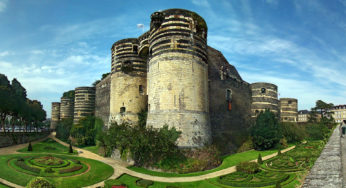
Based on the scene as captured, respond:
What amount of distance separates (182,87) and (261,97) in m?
23.0

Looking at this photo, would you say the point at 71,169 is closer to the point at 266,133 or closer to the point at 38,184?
the point at 38,184

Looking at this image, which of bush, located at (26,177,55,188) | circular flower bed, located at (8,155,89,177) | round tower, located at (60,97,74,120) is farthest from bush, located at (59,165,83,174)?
round tower, located at (60,97,74,120)

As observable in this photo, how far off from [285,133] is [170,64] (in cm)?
2547

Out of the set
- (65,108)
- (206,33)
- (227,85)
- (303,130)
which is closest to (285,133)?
(303,130)

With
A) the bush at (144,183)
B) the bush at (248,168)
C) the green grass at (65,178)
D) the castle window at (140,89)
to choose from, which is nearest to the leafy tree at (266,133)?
the bush at (248,168)

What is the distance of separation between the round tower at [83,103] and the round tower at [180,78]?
2962 cm

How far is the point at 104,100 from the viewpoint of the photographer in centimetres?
4056

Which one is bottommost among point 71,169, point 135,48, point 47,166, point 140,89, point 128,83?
point 71,169

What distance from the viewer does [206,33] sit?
2789cm

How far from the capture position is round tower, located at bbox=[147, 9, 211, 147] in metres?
23.5

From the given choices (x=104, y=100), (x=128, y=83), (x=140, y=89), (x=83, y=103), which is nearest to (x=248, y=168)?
(x=140, y=89)

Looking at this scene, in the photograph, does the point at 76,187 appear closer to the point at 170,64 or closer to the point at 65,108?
the point at 170,64

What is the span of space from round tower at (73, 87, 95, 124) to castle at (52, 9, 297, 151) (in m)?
8.03

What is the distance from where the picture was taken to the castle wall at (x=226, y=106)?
3081cm
